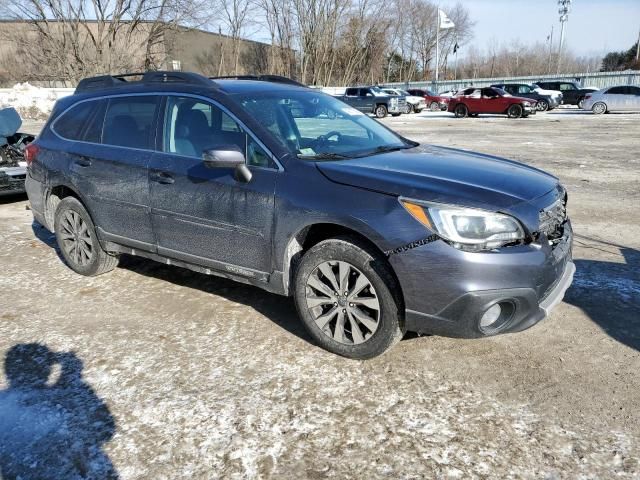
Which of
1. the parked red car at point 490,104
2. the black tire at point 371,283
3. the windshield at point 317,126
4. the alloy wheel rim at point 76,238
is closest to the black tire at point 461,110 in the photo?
the parked red car at point 490,104

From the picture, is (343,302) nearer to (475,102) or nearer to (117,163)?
(117,163)

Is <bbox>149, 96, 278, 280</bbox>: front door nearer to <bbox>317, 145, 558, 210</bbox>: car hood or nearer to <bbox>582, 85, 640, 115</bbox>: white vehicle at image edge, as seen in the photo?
<bbox>317, 145, 558, 210</bbox>: car hood

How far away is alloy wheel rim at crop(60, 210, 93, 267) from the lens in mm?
4793

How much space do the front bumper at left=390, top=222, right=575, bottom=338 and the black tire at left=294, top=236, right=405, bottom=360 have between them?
0.09 meters

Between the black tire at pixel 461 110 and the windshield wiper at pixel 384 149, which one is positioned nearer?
the windshield wiper at pixel 384 149

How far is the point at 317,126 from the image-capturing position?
158 inches

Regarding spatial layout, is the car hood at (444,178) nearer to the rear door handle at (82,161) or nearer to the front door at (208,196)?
the front door at (208,196)

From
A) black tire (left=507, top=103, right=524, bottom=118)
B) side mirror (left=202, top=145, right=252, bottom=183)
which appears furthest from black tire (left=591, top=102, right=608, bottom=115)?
side mirror (left=202, top=145, right=252, bottom=183)

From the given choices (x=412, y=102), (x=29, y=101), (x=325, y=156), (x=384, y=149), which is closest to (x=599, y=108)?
(x=412, y=102)

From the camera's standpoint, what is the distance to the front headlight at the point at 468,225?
287cm

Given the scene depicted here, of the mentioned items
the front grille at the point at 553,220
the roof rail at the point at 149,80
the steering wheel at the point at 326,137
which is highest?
the roof rail at the point at 149,80

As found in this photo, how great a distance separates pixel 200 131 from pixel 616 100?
30.4 metres

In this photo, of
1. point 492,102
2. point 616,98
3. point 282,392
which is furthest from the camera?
point 616,98

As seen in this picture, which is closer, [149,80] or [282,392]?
[282,392]
